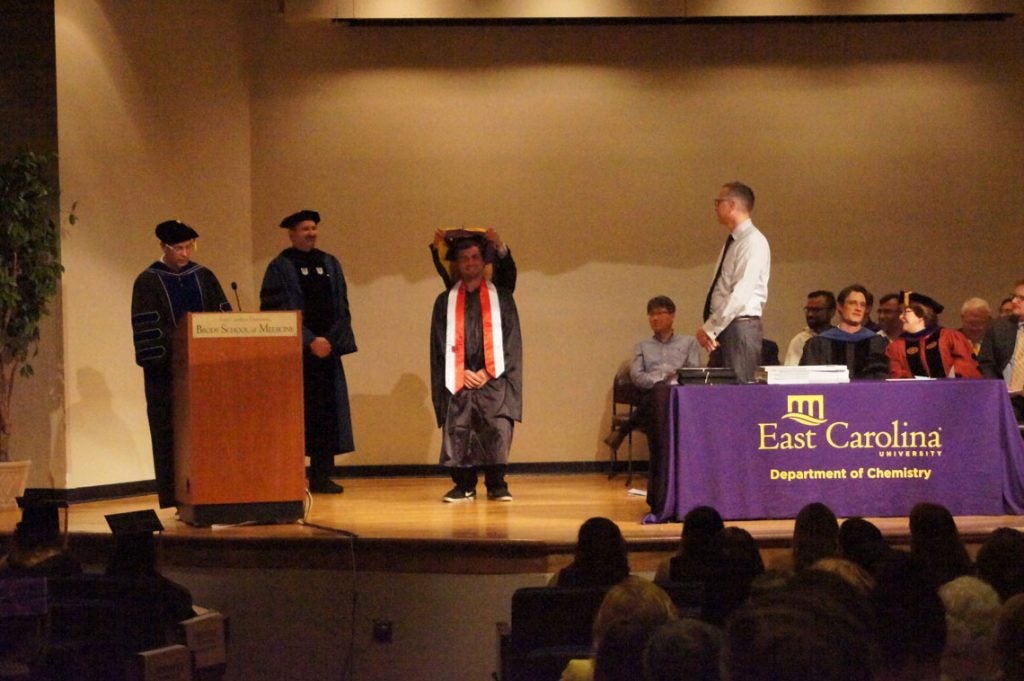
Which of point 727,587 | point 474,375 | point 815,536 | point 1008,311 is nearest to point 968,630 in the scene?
point 727,587

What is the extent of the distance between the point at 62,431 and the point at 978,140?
6.08m

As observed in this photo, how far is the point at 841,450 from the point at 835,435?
73 mm

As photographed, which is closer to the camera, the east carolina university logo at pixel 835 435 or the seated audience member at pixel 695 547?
the seated audience member at pixel 695 547

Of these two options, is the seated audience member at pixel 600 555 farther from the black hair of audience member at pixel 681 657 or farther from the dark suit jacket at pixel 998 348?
the dark suit jacket at pixel 998 348

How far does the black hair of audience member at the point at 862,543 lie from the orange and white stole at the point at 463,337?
2.95 meters

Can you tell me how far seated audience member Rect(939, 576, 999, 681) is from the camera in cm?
274

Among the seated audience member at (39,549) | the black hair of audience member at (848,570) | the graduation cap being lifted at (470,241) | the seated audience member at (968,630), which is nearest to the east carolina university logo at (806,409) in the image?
the graduation cap being lifted at (470,241)

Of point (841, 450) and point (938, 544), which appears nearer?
point (938, 544)

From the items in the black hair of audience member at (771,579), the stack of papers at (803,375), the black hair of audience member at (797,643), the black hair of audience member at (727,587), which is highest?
the stack of papers at (803,375)

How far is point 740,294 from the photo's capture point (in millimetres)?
5793

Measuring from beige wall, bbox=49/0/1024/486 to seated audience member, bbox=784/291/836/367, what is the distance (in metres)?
0.76

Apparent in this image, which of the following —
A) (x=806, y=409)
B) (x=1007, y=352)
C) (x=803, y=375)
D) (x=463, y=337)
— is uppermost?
(x=463, y=337)

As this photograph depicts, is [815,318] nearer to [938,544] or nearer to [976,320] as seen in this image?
[976,320]

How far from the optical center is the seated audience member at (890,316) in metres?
7.63
